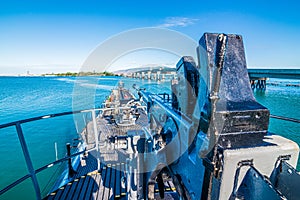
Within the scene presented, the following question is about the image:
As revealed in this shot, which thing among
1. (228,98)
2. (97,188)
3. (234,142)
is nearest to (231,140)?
(234,142)

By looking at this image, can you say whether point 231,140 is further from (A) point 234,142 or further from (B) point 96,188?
(B) point 96,188

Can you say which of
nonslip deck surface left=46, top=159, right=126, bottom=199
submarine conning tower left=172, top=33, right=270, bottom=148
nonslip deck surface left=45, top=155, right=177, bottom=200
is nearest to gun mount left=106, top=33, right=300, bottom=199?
submarine conning tower left=172, top=33, right=270, bottom=148

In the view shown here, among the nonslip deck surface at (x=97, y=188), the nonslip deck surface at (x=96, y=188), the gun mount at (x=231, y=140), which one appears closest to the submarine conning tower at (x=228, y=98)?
the gun mount at (x=231, y=140)

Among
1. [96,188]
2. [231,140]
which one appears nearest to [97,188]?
[96,188]

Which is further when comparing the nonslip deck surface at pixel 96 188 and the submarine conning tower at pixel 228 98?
the nonslip deck surface at pixel 96 188

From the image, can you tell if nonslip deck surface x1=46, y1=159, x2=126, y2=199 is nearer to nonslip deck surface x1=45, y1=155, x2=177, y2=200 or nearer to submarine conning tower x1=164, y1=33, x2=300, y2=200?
nonslip deck surface x1=45, y1=155, x2=177, y2=200

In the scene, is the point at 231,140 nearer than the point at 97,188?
Yes

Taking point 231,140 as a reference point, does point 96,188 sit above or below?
below

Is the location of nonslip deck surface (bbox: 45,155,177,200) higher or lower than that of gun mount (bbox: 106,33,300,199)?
lower

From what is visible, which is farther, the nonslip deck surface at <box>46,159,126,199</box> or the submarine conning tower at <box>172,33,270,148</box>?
the nonslip deck surface at <box>46,159,126,199</box>

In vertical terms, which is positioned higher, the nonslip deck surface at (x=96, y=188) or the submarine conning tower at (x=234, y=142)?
the submarine conning tower at (x=234, y=142)

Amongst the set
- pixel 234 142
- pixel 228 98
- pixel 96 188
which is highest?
pixel 228 98

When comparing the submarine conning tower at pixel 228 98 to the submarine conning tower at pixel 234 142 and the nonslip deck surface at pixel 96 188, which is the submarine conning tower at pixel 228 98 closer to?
the submarine conning tower at pixel 234 142

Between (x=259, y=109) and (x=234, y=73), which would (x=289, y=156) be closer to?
(x=259, y=109)
